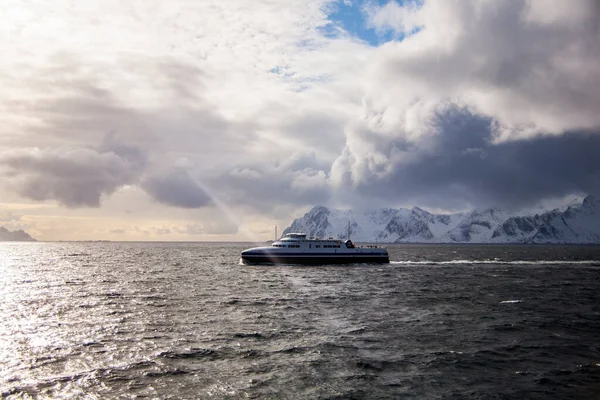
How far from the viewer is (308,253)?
383 feet

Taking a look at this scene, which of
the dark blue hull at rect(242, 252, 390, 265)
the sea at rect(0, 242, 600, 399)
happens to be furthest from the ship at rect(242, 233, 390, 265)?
the sea at rect(0, 242, 600, 399)

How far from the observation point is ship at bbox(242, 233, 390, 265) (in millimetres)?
115750

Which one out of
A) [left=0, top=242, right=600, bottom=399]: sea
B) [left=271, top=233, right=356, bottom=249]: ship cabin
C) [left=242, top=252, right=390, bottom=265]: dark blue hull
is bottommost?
[left=0, top=242, right=600, bottom=399]: sea

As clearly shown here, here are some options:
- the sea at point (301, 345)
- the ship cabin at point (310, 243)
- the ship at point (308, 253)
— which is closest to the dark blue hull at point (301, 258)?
the ship at point (308, 253)

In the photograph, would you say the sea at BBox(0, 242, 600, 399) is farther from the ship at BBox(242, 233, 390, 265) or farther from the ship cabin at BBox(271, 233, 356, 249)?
the ship cabin at BBox(271, 233, 356, 249)

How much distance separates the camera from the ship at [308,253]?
11575 centimetres

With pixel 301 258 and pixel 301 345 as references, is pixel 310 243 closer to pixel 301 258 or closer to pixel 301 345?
pixel 301 258

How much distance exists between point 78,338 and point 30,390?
13129 mm

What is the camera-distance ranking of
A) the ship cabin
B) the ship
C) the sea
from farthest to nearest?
the ship cabin
the ship
the sea

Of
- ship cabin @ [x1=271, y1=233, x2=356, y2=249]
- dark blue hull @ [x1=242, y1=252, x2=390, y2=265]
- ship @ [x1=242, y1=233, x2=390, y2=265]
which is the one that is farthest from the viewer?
ship cabin @ [x1=271, y1=233, x2=356, y2=249]

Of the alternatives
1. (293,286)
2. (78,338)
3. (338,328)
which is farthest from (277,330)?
(293,286)

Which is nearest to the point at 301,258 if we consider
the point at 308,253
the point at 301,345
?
the point at 308,253

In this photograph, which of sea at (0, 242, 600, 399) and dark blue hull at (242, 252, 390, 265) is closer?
sea at (0, 242, 600, 399)

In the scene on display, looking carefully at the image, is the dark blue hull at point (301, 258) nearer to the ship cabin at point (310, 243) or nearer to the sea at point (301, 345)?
the ship cabin at point (310, 243)
